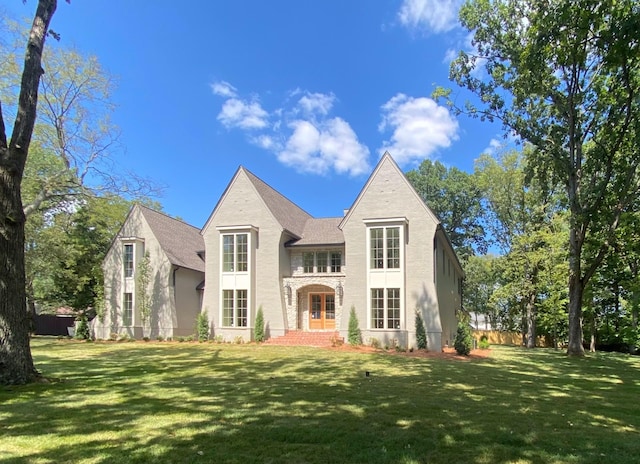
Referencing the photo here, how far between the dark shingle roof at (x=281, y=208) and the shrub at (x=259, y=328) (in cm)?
480

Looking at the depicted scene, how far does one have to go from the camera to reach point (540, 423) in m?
6.37

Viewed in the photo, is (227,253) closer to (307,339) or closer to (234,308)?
(234,308)

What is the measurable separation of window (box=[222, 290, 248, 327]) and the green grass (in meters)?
11.1

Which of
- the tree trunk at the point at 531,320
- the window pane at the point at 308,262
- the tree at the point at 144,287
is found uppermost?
the window pane at the point at 308,262

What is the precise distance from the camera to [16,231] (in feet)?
30.3

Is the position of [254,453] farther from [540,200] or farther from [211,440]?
[540,200]

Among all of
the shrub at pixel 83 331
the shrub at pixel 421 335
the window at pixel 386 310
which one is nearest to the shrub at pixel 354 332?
the window at pixel 386 310

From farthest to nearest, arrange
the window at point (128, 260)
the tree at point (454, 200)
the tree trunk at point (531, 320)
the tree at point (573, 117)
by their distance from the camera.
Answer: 1. the tree at point (454, 200)
2. the tree trunk at point (531, 320)
3. the window at point (128, 260)
4. the tree at point (573, 117)

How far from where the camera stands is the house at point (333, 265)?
2088 centimetres

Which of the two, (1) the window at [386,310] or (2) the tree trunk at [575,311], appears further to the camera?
(1) the window at [386,310]

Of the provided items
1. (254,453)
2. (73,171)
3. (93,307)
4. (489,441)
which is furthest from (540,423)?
(93,307)

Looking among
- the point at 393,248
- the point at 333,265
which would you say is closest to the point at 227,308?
the point at 333,265

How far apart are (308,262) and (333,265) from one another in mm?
1453

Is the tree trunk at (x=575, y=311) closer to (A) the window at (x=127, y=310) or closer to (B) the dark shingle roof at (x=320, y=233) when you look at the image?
(B) the dark shingle roof at (x=320, y=233)
